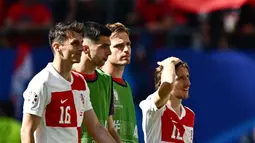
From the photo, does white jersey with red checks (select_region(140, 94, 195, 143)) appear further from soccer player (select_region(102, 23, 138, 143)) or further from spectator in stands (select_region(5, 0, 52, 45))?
spectator in stands (select_region(5, 0, 52, 45))

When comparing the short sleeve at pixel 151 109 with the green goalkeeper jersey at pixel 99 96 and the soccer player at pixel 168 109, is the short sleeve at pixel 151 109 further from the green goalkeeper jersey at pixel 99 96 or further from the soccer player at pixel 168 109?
the green goalkeeper jersey at pixel 99 96

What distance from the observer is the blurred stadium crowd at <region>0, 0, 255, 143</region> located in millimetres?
16484

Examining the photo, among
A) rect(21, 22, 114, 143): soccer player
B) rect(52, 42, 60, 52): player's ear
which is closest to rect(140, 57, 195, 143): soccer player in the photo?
rect(21, 22, 114, 143): soccer player

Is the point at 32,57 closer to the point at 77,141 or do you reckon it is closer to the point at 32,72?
the point at 32,72

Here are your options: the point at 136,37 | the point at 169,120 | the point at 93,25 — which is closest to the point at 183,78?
the point at 169,120

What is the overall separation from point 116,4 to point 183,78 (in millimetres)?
7452

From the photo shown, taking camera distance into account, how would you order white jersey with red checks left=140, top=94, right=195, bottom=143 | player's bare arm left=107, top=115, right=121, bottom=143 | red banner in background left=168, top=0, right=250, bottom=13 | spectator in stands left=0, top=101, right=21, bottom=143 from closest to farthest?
player's bare arm left=107, top=115, right=121, bottom=143 < white jersey with red checks left=140, top=94, right=195, bottom=143 < spectator in stands left=0, top=101, right=21, bottom=143 < red banner in background left=168, top=0, right=250, bottom=13

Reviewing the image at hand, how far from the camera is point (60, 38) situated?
880 cm

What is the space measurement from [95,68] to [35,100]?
4.09ft

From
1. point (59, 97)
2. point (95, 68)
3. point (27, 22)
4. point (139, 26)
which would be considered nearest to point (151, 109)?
point (95, 68)

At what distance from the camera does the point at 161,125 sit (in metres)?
9.79

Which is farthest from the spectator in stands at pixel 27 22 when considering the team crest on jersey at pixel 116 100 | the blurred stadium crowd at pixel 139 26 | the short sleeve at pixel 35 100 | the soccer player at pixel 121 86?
the short sleeve at pixel 35 100

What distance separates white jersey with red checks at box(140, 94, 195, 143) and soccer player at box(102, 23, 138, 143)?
1.57 feet

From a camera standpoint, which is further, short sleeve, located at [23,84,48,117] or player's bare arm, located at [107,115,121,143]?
player's bare arm, located at [107,115,121,143]
